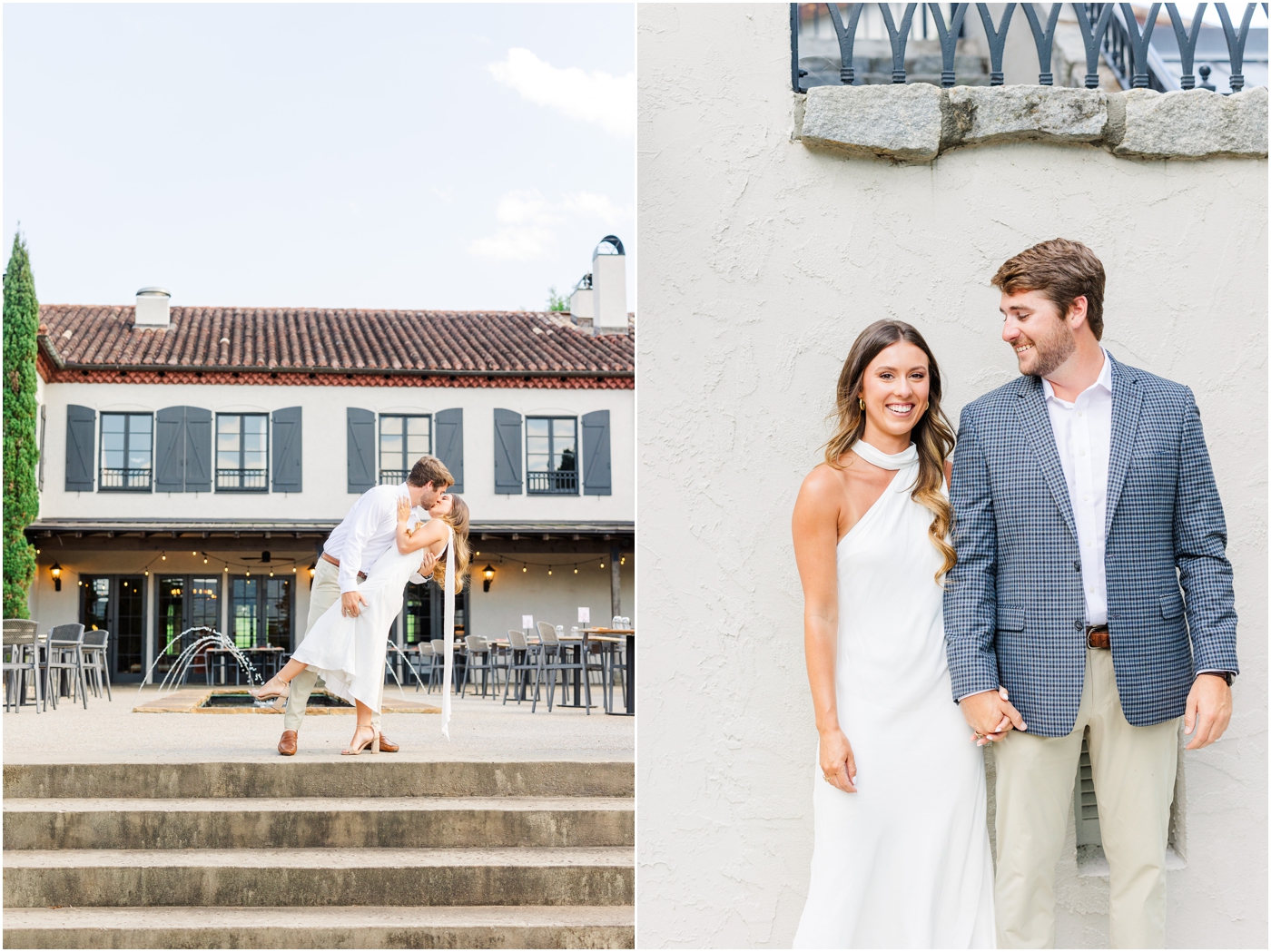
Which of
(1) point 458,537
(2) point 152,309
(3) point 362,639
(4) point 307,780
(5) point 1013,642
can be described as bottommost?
(4) point 307,780

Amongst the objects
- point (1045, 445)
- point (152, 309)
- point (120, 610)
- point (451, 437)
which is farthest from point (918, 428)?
point (152, 309)

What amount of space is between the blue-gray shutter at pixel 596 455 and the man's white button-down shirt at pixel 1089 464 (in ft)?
68.6

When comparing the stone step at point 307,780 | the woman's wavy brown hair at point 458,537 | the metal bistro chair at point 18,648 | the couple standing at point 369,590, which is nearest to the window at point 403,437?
→ the metal bistro chair at point 18,648

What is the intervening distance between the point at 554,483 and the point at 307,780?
1897cm

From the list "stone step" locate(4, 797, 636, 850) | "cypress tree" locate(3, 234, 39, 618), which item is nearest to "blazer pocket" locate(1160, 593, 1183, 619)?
"stone step" locate(4, 797, 636, 850)

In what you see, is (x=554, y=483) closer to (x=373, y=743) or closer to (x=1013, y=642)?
(x=373, y=743)

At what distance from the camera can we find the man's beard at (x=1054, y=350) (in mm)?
2762

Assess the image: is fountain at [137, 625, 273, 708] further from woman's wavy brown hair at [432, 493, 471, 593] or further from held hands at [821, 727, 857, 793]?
held hands at [821, 727, 857, 793]

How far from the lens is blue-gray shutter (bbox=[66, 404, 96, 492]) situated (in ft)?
73.6

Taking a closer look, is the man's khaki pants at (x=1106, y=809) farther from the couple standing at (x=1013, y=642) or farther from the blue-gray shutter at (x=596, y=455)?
the blue-gray shutter at (x=596, y=455)

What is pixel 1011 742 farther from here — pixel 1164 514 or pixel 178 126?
pixel 178 126

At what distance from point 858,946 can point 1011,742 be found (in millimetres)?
588

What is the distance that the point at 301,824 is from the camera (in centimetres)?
452

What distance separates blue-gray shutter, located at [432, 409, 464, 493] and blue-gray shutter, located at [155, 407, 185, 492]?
16.1 ft
